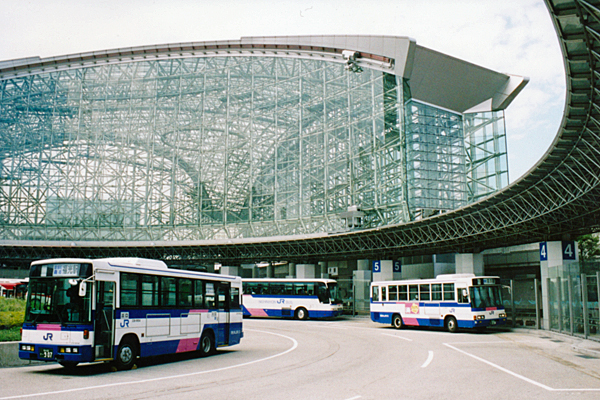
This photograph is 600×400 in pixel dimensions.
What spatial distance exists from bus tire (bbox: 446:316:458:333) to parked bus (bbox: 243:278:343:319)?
399 inches

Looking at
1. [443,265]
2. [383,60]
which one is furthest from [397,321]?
[443,265]

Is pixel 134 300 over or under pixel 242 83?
under

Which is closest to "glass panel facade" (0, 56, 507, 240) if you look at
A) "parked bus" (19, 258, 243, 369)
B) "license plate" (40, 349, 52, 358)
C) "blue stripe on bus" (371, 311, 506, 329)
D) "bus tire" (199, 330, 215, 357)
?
"blue stripe on bus" (371, 311, 506, 329)

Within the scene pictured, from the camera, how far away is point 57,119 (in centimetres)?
5859

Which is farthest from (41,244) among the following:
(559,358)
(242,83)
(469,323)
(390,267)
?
(559,358)

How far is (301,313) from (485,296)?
1355 cm

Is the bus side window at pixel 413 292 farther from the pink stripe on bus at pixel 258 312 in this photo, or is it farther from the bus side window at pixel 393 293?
the pink stripe on bus at pixel 258 312

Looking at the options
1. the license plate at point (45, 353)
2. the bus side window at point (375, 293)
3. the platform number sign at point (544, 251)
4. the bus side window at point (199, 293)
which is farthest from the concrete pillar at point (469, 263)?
the license plate at point (45, 353)

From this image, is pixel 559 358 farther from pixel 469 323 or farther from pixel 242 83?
pixel 242 83

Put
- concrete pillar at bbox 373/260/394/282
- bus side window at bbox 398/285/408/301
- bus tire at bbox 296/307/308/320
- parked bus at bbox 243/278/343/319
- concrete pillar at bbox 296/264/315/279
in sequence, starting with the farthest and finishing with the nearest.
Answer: concrete pillar at bbox 296/264/315/279, concrete pillar at bbox 373/260/394/282, bus tire at bbox 296/307/308/320, parked bus at bbox 243/278/343/319, bus side window at bbox 398/285/408/301

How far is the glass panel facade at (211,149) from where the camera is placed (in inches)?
1896

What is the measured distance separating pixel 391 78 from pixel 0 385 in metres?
41.0

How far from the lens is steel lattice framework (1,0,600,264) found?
12.3m

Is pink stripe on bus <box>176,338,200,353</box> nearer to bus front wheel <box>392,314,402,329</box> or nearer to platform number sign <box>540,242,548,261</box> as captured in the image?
bus front wheel <box>392,314,402,329</box>
